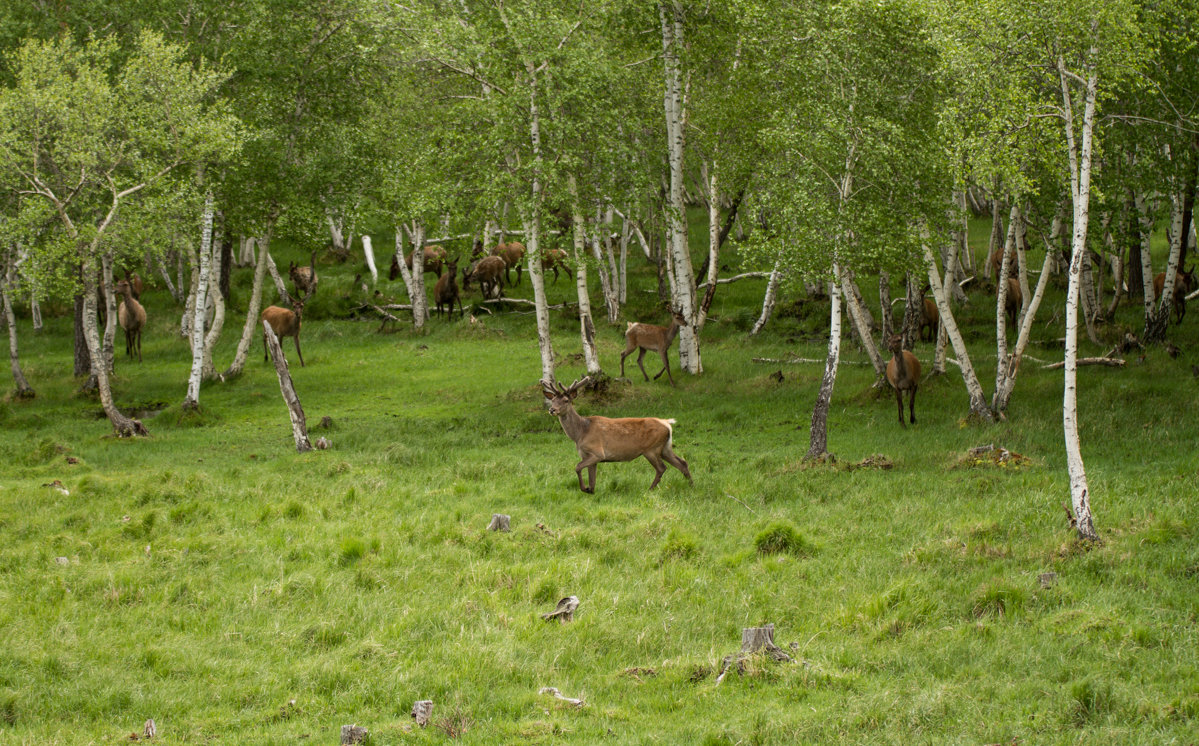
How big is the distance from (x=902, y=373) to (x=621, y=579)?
404 inches

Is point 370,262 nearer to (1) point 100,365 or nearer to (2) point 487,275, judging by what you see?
(2) point 487,275

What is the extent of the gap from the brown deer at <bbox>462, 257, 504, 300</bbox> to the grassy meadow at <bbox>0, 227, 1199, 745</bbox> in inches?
512

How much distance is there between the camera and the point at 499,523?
1436 centimetres

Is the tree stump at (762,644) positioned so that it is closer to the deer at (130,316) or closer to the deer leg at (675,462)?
the deer leg at (675,462)

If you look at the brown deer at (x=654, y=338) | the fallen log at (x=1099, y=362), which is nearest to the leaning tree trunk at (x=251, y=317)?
the brown deer at (x=654, y=338)

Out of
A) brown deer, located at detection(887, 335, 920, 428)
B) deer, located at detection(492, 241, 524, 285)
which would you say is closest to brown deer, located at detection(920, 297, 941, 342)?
brown deer, located at detection(887, 335, 920, 428)

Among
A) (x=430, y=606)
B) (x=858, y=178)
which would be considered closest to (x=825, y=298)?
(x=858, y=178)

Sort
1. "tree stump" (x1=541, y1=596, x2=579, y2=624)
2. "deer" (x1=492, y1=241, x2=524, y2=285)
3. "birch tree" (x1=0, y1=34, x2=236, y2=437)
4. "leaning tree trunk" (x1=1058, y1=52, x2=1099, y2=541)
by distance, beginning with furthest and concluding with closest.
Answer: "deer" (x1=492, y1=241, x2=524, y2=285) → "birch tree" (x1=0, y1=34, x2=236, y2=437) → "leaning tree trunk" (x1=1058, y1=52, x2=1099, y2=541) → "tree stump" (x1=541, y1=596, x2=579, y2=624)

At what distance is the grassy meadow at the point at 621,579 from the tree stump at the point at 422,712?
0.11 m

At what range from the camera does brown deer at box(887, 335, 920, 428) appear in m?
20.5

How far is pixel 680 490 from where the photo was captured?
1625 cm

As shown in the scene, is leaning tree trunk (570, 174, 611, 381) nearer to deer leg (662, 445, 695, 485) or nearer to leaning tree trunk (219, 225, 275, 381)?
deer leg (662, 445, 695, 485)

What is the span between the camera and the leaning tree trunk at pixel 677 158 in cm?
2450

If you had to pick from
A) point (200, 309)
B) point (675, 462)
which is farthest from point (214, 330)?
point (675, 462)
